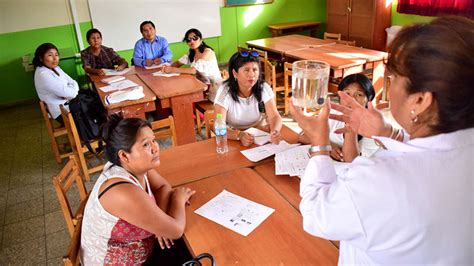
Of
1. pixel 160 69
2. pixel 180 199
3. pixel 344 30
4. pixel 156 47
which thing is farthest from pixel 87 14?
pixel 180 199

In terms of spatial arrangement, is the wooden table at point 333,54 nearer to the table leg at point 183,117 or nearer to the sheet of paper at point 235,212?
the table leg at point 183,117

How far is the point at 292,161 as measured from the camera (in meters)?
1.94

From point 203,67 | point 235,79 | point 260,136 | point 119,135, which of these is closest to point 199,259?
point 119,135

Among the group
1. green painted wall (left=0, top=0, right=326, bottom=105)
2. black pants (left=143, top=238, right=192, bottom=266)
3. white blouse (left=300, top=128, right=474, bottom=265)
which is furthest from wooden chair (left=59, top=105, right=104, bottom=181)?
white blouse (left=300, top=128, right=474, bottom=265)

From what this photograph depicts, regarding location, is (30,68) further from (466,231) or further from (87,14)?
(466,231)

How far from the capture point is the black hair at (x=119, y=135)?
1542mm

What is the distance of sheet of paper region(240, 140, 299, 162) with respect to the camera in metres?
2.04

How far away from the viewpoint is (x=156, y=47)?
180 inches

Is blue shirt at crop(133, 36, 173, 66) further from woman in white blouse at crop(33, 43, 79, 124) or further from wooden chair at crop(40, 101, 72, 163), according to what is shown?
wooden chair at crop(40, 101, 72, 163)

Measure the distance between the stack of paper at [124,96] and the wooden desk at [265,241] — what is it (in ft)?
5.71

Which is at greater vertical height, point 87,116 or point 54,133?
point 87,116

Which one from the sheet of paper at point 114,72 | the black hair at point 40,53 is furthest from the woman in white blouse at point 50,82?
the sheet of paper at point 114,72

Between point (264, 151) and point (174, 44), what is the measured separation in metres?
4.62

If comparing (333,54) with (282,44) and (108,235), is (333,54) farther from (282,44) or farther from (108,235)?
(108,235)
